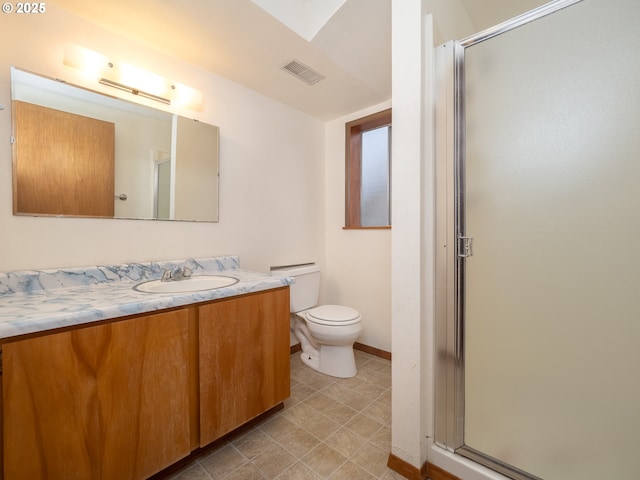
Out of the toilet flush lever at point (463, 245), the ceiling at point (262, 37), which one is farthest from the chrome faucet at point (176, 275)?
the toilet flush lever at point (463, 245)

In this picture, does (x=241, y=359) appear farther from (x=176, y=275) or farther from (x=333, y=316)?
(x=333, y=316)

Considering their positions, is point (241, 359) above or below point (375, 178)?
below

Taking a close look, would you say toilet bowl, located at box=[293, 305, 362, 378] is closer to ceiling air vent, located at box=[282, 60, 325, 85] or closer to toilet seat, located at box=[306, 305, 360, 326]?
toilet seat, located at box=[306, 305, 360, 326]

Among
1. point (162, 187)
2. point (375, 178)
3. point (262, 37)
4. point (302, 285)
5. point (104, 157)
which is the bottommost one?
point (302, 285)

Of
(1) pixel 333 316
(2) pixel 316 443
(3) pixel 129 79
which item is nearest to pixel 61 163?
(3) pixel 129 79

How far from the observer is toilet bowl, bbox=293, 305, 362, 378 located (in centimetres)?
181

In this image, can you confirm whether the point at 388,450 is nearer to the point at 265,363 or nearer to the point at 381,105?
the point at 265,363

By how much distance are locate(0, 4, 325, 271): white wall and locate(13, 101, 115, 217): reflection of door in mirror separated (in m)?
0.04

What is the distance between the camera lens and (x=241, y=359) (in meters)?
1.29

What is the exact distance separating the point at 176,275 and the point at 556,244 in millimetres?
1727

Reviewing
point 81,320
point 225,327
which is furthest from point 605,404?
point 81,320

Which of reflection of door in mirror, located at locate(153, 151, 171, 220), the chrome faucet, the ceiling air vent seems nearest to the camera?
the chrome faucet

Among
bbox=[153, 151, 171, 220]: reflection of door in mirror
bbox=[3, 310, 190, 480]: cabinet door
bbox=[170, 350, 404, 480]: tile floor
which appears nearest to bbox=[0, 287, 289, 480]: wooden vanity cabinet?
bbox=[3, 310, 190, 480]: cabinet door

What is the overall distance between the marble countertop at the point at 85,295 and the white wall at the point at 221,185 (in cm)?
7
